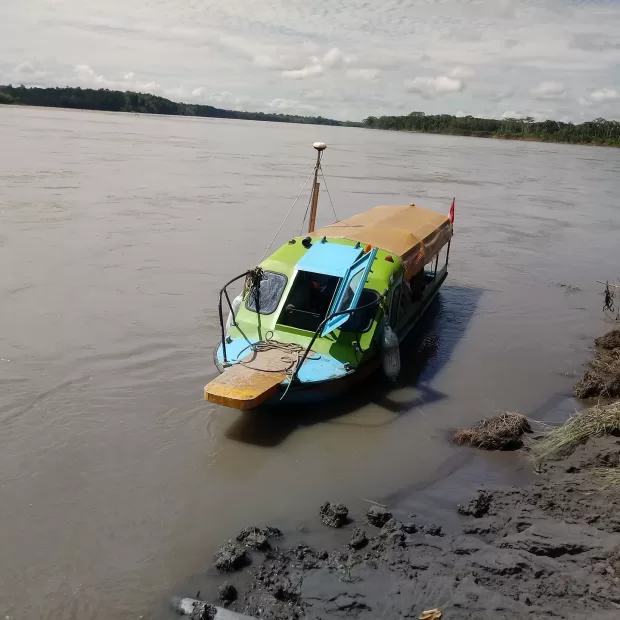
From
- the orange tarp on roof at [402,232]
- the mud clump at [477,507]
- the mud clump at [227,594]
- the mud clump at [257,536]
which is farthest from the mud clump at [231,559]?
the orange tarp on roof at [402,232]

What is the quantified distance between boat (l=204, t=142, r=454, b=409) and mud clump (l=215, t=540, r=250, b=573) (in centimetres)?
217

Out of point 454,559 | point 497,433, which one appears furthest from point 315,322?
point 454,559

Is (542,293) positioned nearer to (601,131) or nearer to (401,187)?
(401,187)

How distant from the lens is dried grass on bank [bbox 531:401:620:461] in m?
8.13

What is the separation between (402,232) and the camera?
13062mm

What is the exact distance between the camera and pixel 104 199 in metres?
24.7

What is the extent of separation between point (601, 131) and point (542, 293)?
100081mm

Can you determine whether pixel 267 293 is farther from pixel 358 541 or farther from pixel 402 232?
pixel 358 541

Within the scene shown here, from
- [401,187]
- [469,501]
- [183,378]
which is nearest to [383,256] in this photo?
[183,378]

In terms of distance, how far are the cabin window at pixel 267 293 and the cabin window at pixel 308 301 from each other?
212 mm

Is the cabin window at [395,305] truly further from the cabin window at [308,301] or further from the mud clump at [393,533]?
the mud clump at [393,533]

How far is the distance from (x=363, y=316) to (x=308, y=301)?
123cm

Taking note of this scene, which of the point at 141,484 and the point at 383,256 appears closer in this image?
the point at 141,484

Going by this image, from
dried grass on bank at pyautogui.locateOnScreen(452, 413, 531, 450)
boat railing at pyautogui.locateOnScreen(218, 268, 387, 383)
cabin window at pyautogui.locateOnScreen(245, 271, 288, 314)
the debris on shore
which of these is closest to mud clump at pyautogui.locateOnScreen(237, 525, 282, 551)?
boat railing at pyautogui.locateOnScreen(218, 268, 387, 383)
